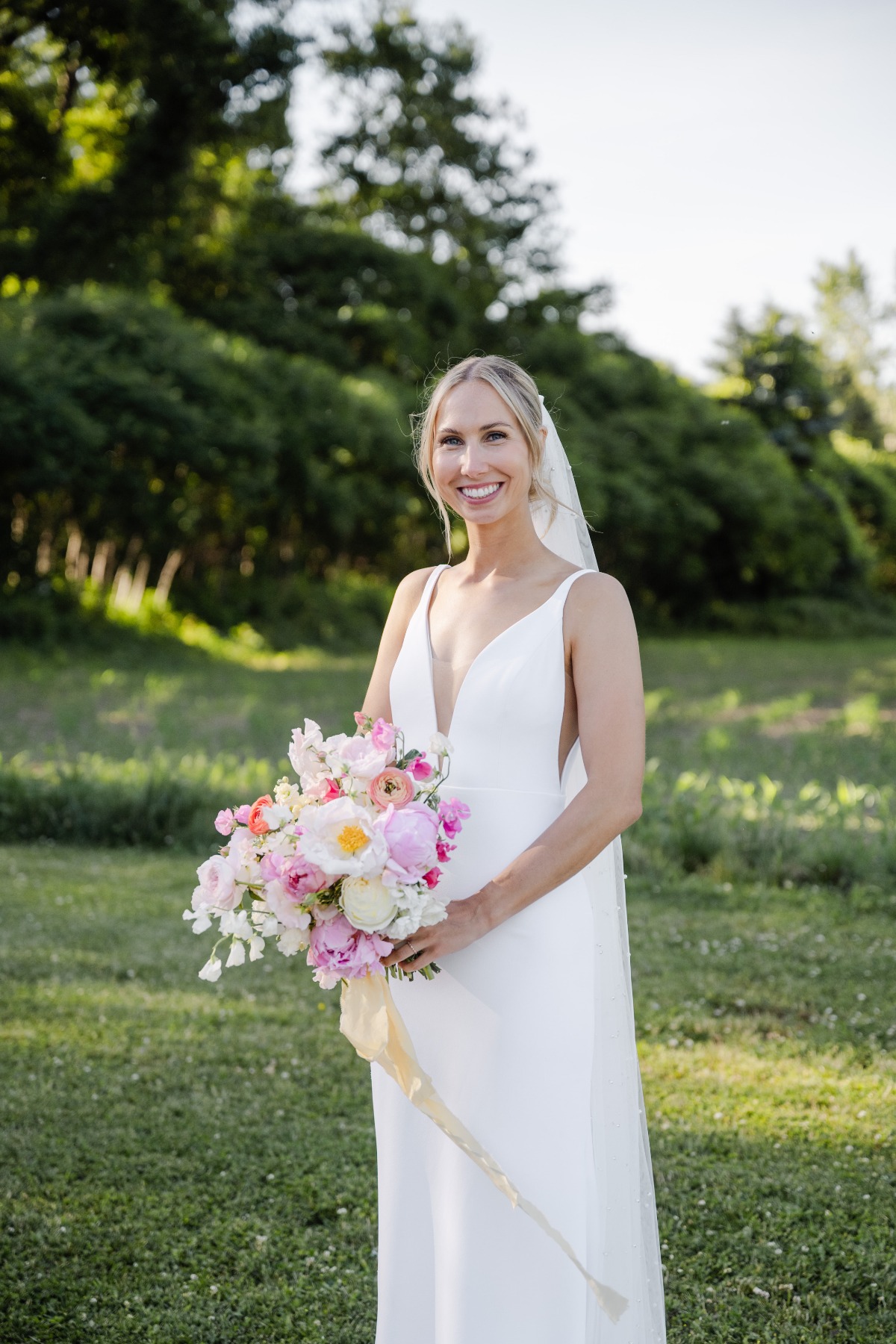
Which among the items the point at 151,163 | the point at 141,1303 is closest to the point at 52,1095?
the point at 141,1303

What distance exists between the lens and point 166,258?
22000 millimetres

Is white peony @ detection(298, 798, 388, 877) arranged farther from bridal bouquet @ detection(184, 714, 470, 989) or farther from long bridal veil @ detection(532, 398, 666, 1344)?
long bridal veil @ detection(532, 398, 666, 1344)

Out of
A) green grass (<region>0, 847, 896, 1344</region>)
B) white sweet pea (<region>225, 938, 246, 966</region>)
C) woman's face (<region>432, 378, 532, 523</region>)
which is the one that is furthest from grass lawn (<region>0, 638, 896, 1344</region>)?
woman's face (<region>432, 378, 532, 523</region>)

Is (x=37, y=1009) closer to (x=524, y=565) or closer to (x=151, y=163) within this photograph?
(x=524, y=565)

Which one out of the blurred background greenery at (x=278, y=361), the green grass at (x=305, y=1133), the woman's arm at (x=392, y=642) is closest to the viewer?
the woman's arm at (x=392, y=642)

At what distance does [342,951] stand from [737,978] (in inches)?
167

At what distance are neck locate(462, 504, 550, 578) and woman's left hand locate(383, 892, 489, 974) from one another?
745mm

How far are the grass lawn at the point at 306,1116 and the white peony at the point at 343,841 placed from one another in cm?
195

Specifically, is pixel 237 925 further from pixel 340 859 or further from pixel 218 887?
pixel 340 859

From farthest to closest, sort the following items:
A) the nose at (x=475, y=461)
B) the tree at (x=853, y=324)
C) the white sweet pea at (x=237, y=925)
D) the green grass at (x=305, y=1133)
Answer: the tree at (x=853, y=324) < the green grass at (x=305, y=1133) < the nose at (x=475, y=461) < the white sweet pea at (x=237, y=925)

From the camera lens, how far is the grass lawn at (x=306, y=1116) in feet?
11.0

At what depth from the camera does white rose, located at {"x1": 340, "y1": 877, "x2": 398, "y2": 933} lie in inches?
76.7

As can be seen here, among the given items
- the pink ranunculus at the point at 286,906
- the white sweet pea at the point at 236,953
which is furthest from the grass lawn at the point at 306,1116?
the pink ranunculus at the point at 286,906

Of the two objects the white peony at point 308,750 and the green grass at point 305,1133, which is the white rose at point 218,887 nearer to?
the white peony at point 308,750
